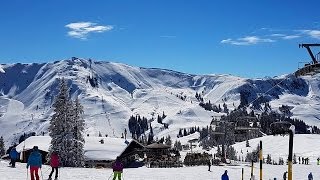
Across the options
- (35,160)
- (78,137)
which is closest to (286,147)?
(78,137)

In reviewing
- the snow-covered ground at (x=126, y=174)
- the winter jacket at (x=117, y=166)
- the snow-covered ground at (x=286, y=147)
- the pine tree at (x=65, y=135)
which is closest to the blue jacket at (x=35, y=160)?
the snow-covered ground at (x=126, y=174)

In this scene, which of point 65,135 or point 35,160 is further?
point 65,135

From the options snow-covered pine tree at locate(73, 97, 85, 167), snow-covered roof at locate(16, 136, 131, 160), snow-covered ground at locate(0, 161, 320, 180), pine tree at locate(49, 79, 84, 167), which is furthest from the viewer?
snow-covered roof at locate(16, 136, 131, 160)

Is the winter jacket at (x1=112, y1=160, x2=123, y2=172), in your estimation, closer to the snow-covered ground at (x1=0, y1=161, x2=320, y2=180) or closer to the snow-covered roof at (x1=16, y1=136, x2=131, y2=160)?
the snow-covered ground at (x1=0, y1=161, x2=320, y2=180)

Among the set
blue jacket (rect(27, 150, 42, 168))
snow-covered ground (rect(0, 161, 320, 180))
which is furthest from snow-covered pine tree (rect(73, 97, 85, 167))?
blue jacket (rect(27, 150, 42, 168))

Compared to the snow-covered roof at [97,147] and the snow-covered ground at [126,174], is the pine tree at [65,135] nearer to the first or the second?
the snow-covered ground at [126,174]

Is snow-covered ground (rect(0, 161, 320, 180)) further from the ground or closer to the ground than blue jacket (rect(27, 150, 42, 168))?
closer to the ground

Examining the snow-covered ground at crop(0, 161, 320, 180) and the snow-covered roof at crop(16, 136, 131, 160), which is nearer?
the snow-covered ground at crop(0, 161, 320, 180)

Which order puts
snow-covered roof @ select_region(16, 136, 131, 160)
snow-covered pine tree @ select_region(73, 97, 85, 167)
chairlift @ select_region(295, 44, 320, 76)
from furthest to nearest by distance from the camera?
1. snow-covered roof @ select_region(16, 136, 131, 160)
2. snow-covered pine tree @ select_region(73, 97, 85, 167)
3. chairlift @ select_region(295, 44, 320, 76)

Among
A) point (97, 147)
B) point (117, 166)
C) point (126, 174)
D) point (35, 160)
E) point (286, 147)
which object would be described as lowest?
point (286, 147)

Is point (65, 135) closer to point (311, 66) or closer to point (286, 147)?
point (311, 66)

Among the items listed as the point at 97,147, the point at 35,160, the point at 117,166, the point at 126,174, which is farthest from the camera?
the point at 97,147

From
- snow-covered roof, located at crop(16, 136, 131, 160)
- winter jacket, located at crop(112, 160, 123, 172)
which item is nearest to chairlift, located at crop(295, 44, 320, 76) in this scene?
winter jacket, located at crop(112, 160, 123, 172)

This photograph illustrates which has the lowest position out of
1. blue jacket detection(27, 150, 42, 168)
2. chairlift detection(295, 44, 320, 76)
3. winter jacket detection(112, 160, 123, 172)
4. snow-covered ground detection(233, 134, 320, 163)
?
snow-covered ground detection(233, 134, 320, 163)
